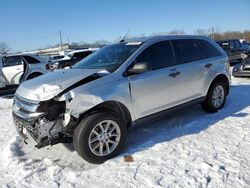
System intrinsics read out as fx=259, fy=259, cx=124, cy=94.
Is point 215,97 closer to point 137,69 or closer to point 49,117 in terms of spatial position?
point 137,69

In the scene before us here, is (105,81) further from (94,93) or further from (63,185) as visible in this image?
(63,185)

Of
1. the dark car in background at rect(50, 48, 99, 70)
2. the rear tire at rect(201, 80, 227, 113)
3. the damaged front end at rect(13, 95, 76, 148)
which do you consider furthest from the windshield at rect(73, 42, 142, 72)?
the dark car in background at rect(50, 48, 99, 70)

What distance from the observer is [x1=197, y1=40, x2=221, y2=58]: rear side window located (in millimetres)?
5500

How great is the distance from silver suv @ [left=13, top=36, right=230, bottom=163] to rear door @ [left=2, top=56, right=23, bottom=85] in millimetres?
6791

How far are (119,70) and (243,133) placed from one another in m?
2.41

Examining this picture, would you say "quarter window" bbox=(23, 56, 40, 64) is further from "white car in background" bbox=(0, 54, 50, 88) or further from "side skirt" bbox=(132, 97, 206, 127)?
"side skirt" bbox=(132, 97, 206, 127)

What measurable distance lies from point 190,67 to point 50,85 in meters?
2.68

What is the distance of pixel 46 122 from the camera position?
3.48m

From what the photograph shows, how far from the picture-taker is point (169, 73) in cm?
457

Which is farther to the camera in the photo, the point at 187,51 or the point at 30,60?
the point at 30,60

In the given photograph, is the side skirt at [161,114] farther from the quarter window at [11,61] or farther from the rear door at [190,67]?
the quarter window at [11,61]

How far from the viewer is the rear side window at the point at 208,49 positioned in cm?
550

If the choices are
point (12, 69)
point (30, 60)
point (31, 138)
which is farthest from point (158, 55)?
point (12, 69)

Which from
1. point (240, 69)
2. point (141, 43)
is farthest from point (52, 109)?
point (240, 69)
